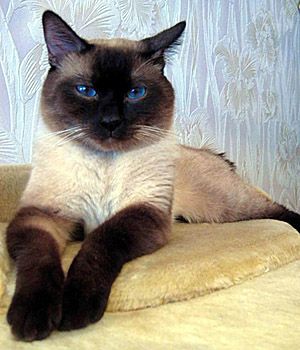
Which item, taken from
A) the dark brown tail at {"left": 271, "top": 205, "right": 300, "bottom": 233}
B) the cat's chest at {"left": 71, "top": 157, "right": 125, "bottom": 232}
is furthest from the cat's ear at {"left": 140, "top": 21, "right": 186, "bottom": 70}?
the dark brown tail at {"left": 271, "top": 205, "right": 300, "bottom": 233}

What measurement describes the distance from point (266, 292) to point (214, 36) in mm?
1492

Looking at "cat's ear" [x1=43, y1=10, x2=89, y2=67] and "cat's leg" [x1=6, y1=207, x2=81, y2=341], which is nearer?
"cat's leg" [x1=6, y1=207, x2=81, y2=341]

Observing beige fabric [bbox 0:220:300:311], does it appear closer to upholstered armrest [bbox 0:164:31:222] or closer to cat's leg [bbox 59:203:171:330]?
cat's leg [bbox 59:203:171:330]

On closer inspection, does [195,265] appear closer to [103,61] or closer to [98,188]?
[98,188]

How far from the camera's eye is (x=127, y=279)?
837 millimetres

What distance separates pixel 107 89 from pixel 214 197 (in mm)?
596

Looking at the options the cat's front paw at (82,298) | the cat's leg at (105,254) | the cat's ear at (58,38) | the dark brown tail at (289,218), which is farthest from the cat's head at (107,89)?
the dark brown tail at (289,218)

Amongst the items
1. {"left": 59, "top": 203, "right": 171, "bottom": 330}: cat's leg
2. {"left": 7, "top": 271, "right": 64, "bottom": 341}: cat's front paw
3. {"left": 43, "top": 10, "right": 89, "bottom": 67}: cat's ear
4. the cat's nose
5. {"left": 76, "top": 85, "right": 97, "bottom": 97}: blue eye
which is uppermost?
{"left": 43, "top": 10, "right": 89, "bottom": 67}: cat's ear

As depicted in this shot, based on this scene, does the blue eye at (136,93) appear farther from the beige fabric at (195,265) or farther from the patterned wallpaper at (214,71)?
the patterned wallpaper at (214,71)

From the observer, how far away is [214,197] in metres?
1.51

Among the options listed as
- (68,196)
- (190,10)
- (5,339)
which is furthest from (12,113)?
(5,339)

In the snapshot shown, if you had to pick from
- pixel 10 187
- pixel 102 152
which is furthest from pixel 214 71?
pixel 102 152

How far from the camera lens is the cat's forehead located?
1044 millimetres

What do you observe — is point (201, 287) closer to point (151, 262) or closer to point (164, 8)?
point (151, 262)
